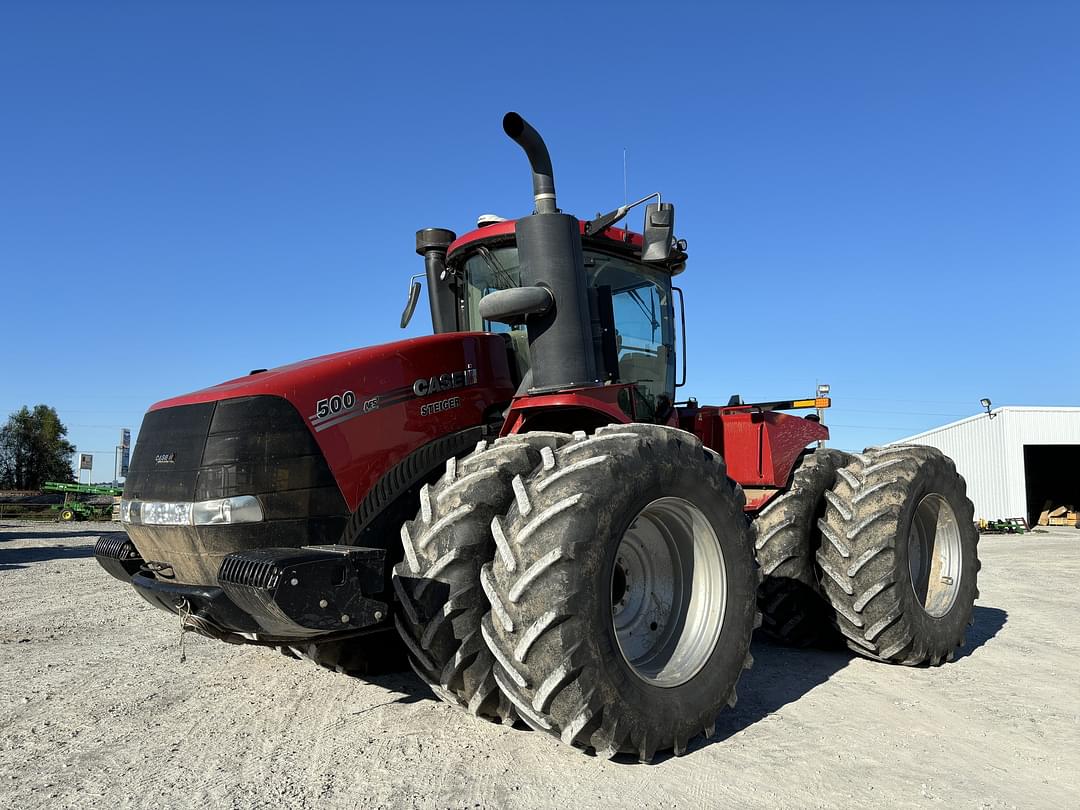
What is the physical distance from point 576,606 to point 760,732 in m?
1.43

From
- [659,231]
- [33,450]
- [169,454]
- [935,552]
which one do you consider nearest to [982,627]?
[935,552]

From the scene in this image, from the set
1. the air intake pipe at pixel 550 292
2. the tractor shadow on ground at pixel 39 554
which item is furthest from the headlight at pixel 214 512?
the tractor shadow on ground at pixel 39 554

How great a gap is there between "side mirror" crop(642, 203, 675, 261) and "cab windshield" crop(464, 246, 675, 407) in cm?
60

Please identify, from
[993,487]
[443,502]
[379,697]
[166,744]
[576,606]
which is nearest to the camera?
[576,606]

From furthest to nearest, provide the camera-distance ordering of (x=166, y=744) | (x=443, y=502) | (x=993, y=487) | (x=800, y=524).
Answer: (x=993, y=487) < (x=800, y=524) < (x=166, y=744) < (x=443, y=502)

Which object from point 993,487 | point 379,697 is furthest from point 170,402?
point 993,487

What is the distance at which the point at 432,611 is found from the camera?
3.28 m

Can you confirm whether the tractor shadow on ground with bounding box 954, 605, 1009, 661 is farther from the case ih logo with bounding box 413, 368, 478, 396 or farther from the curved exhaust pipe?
the curved exhaust pipe

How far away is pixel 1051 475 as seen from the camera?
107ft

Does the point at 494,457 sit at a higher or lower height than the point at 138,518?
higher

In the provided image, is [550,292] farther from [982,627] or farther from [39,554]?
[39,554]

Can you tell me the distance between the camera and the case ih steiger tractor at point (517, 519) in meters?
3.19

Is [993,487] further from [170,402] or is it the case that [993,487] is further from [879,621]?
[170,402]

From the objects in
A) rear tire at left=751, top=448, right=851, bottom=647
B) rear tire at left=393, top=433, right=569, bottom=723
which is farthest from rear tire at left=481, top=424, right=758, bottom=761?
rear tire at left=751, top=448, right=851, bottom=647
